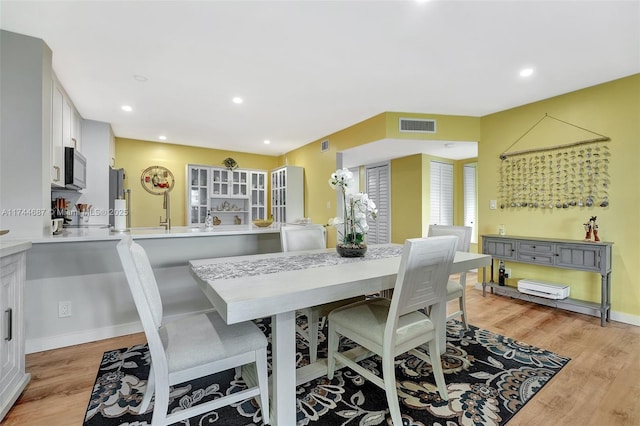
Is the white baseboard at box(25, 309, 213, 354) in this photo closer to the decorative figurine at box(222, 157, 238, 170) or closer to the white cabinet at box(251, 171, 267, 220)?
the decorative figurine at box(222, 157, 238, 170)

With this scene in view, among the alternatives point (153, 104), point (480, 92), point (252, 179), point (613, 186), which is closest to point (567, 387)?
point (613, 186)

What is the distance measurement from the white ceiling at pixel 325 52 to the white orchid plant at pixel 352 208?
42.6 inches

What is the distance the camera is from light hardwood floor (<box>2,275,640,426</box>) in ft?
5.16

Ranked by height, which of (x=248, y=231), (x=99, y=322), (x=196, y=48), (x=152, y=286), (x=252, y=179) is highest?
(x=196, y=48)

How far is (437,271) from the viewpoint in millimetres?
1572

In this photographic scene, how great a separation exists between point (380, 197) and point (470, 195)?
67.5 inches

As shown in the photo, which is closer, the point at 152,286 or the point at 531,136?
the point at 152,286

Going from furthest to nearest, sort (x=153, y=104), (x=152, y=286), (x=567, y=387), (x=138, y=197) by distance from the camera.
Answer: (x=138, y=197) < (x=153, y=104) < (x=567, y=387) < (x=152, y=286)

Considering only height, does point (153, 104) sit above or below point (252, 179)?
above

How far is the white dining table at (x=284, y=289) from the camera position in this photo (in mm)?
1170

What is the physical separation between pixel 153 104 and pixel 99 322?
247 centimetres

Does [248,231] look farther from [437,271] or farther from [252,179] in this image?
[252,179]

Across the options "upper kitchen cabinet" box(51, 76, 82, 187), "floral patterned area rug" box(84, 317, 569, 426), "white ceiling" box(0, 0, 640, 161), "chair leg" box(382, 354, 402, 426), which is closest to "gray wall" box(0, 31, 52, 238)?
"white ceiling" box(0, 0, 640, 161)

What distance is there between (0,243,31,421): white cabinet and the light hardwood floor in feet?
0.29
